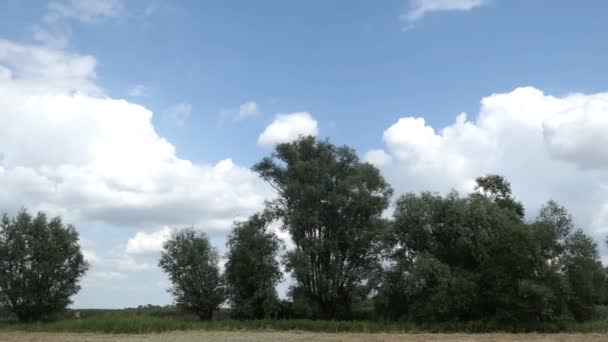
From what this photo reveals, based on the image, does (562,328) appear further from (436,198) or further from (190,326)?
(190,326)

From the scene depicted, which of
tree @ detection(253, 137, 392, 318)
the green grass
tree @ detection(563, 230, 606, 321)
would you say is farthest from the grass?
tree @ detection(253, 137, 392, 318)

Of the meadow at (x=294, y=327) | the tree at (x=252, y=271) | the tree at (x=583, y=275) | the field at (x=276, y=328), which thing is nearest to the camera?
the field at (x=276, y=328)

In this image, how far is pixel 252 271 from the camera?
54.8 m

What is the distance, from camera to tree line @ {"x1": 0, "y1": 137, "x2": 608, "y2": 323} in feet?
153

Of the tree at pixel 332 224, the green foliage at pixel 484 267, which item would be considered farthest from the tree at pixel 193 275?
the green foliage at pixel 484 267

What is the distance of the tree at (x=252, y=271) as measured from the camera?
5403 centimetres

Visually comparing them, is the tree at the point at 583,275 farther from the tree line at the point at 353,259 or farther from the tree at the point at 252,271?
the tree at the point at 252,271

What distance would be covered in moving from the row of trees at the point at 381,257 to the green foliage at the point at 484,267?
8 centimetres

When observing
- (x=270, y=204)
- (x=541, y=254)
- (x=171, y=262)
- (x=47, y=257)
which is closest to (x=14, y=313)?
(x=47, y=257)

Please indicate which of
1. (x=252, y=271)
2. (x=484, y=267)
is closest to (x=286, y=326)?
(x=252, y=271)

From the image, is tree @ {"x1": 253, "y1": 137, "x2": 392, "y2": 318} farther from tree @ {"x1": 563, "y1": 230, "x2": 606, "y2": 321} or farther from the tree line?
tree @ {"x1": 563, "y1": 230, "x2": 606, "y2": 321}

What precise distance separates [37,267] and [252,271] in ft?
64.7

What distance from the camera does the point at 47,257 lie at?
56.2 metres

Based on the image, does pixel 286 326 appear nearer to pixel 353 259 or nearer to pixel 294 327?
pixel 294 327
